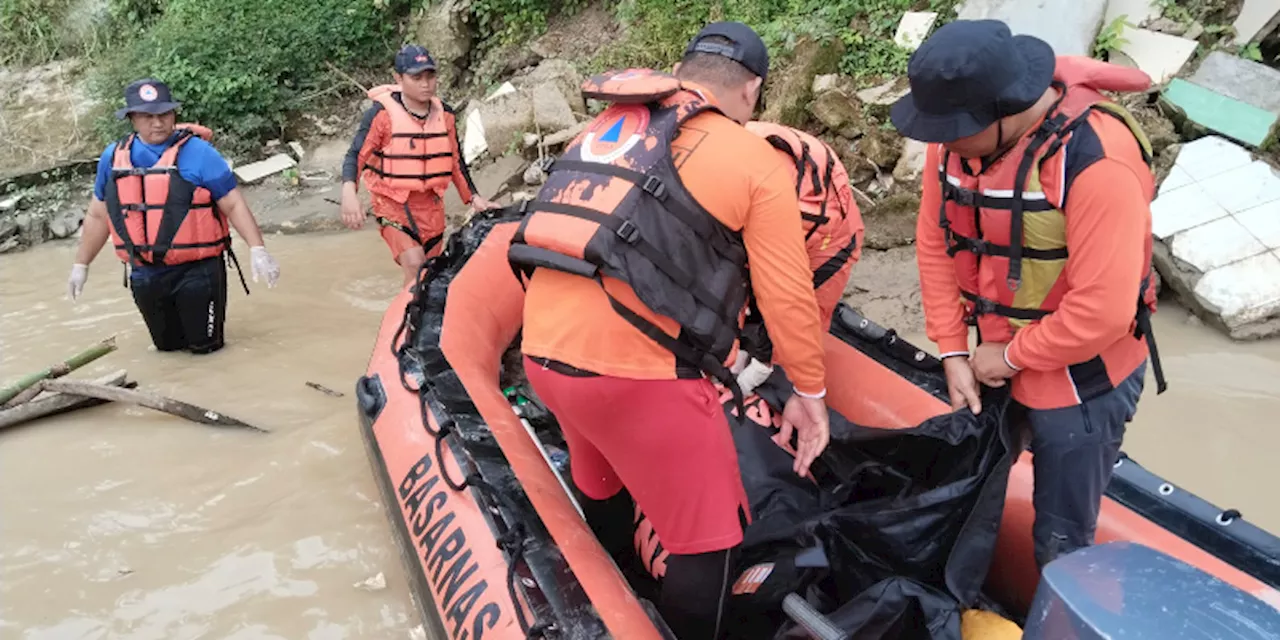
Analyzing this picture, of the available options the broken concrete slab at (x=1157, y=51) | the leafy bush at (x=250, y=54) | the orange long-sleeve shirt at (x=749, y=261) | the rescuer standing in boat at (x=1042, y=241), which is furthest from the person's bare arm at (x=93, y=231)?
the broken concrete slab at (x=1157, y=51)

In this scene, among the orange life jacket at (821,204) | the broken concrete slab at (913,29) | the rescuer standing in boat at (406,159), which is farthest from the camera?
the broken concrete slab at (913,29)

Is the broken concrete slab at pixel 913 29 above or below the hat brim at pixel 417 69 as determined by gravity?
below

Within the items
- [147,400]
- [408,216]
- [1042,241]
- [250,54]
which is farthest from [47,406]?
[250,54]

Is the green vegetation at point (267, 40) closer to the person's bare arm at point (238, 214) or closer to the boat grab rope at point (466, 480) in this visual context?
the person's bare arm at point (238, 214)

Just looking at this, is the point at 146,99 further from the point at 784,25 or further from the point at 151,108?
the point at 784,25

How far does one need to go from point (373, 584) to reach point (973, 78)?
225cm

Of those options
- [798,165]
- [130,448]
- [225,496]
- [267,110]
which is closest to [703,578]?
[798,165]

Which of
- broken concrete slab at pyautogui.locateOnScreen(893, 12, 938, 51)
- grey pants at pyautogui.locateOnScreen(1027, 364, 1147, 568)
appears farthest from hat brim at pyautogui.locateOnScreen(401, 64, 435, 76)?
broken concrete slab at pyautogui.locateOnScreen(893, 12, 938, 51)

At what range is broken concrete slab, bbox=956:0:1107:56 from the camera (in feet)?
17.0

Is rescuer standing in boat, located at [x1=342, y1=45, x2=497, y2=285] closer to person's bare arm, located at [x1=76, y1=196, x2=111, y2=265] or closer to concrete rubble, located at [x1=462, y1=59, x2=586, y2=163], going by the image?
person's bare arm, located at [x1=76, y1=196, x2=111, y2=265]

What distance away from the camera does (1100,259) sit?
5.09 feet

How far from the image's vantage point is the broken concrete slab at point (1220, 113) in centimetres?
462

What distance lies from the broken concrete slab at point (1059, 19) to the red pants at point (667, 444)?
4385 mm

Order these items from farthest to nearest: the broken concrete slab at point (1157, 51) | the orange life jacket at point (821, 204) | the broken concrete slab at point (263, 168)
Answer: the broken concrete slab at point (263, 168) < the broken concrete slab at point (1157, 51) < the orange life jacket at point (821, 204)
